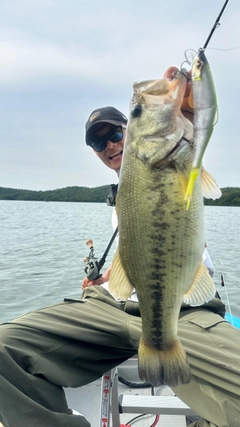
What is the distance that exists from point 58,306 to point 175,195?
67.7 inches

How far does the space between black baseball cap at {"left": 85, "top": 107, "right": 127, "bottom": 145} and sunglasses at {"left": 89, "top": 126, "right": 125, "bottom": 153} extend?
0.05m

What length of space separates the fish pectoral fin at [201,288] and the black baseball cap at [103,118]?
1.95 metres

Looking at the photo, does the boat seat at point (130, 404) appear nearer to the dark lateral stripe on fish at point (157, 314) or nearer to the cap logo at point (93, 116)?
the dark lateral stripe on fish at point (157, 314)

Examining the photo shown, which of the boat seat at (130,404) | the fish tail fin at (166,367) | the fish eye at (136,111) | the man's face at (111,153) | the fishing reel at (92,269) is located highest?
the man's face at (111,153)

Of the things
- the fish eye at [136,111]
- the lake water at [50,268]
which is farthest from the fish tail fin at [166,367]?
the lake water at [50,268]

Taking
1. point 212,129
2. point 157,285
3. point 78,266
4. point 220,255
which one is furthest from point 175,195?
point 220,255

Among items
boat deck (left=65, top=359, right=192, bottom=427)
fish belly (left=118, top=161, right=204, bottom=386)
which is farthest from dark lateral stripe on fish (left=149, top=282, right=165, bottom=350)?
boat deck (left=65, top=359, right=192, bottom=427)

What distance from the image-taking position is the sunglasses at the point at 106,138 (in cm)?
329

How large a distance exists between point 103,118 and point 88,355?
73.7 inches

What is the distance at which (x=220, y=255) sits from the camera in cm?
1298

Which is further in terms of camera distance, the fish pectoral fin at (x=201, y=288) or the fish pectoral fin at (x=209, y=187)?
the fish pectoral fin at (x=201, y=288)

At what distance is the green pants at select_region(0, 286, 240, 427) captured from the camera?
2.10 meters

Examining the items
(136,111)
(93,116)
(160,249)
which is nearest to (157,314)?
(160,249)

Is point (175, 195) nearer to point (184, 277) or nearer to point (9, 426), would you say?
point (184, 277)
